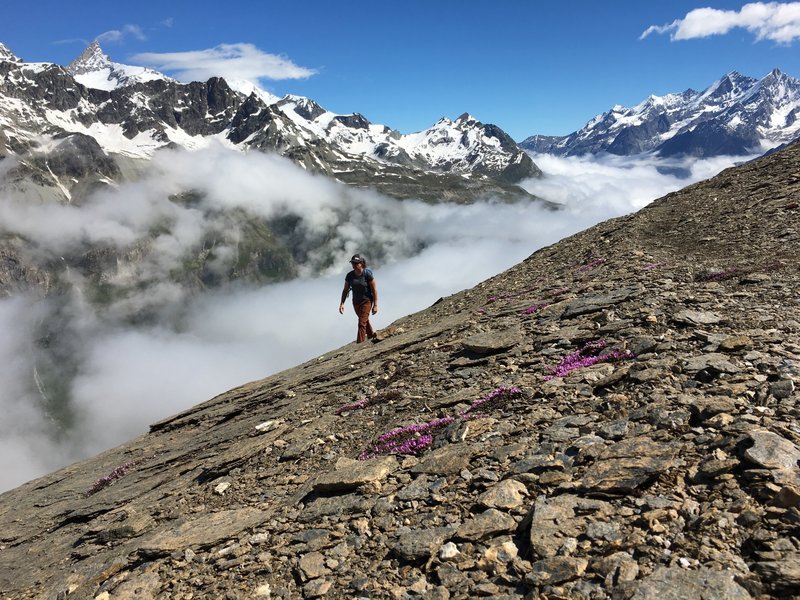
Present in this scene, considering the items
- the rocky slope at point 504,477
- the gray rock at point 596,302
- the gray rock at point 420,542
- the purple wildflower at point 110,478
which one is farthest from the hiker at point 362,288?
the gray rock at point 420,542

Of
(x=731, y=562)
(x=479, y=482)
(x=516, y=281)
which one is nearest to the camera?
(x=731, y=562)

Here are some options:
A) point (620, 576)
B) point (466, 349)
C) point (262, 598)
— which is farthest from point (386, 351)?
point (620, 576)

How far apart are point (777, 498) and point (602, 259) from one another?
2400 centimetres

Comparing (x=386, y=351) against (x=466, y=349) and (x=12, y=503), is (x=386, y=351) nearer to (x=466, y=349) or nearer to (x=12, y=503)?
(x=466, y=349)

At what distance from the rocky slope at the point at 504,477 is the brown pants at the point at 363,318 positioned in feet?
20.7

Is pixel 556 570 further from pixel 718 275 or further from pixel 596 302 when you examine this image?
pixel 718 275

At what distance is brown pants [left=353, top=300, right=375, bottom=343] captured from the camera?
27375mm

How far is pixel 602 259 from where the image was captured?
28.8m

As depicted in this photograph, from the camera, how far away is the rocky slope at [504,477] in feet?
21.6

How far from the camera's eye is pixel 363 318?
28.2 m

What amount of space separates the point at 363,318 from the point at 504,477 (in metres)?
19.8

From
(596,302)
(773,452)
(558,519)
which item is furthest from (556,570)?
(596,302)

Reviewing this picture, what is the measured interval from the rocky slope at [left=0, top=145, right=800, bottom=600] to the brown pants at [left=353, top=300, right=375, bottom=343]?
6312 millimetres

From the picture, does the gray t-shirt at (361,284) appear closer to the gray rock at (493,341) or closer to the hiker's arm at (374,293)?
the hiker's arm at (374,293)
